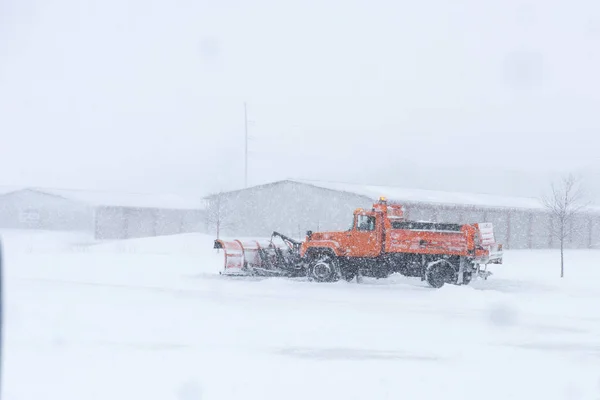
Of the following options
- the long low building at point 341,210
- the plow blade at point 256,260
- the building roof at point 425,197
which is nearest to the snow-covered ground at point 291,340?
the plow blade at point 256,260

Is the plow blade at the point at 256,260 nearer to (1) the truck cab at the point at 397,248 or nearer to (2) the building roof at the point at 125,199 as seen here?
(1) the truck cab at the point at 397,248

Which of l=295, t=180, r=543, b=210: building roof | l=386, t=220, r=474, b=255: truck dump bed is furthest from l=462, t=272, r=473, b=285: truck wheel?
l=295, t=180, r=543, b=210: building roof

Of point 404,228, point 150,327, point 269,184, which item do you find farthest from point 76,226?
point 150,327

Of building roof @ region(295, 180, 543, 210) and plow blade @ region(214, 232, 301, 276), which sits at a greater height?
building roof @ region(295, 180, 543, 210)

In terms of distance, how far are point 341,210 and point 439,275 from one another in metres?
20.7

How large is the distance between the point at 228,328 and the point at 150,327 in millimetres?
1277

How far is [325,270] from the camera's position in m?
21.3

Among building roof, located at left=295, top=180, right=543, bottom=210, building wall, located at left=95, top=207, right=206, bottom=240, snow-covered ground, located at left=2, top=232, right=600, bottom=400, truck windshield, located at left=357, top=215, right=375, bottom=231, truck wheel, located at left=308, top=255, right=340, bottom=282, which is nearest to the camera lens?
snow-covered ground, located at left=2, top=232, right=600, bottom=400

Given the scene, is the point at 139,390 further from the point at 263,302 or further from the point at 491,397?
the point at 263,302

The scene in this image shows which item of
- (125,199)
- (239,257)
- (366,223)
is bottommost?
(239,257)

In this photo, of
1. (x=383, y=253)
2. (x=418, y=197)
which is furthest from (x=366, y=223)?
(x=418, y=197)

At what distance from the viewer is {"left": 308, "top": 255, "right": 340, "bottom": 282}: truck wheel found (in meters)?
21.2

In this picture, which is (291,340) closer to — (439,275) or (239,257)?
(439,275)

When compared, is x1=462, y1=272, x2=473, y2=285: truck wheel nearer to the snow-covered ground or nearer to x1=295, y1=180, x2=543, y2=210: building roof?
the snow-covered ground
